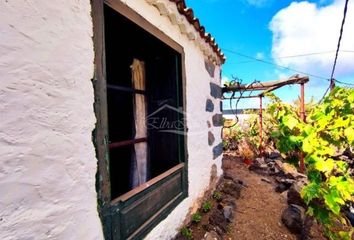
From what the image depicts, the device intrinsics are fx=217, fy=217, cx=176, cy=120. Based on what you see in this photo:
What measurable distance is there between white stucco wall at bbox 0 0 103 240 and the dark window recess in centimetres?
116

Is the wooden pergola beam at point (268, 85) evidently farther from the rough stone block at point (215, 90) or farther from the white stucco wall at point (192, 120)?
the white stucco wall at point (192, 120)

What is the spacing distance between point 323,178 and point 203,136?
1533 mm

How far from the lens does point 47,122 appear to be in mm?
1032

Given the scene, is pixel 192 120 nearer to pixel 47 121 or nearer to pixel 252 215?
pixel 252 215

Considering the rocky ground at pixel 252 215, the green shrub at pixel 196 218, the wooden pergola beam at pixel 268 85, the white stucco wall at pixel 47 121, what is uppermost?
the wooden pergola beam at pixel 268 85

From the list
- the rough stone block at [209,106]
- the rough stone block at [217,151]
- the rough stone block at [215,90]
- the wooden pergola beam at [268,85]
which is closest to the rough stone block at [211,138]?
the rough stone block at [217,151]

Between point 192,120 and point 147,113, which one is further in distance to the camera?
point 192,120

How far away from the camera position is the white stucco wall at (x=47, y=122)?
2.90 ft

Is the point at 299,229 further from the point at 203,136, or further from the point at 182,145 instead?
the point at 182,145

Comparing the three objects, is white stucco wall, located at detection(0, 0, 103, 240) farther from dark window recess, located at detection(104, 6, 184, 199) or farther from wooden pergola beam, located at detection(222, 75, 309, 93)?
wooden pergola beam, located at detection(222, 75, 309, 93)

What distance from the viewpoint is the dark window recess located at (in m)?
2.45

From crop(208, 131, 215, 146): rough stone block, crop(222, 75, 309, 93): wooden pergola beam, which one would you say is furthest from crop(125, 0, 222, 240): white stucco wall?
crop(222, 75, 309, 93): wooden pergola beam

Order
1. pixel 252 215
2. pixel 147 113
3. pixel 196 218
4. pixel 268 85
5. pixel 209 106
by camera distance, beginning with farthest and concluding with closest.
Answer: pixel 268 85 < pixel 209 106 < pixel 252 215 < pixel 196 218 < pixel 147 113

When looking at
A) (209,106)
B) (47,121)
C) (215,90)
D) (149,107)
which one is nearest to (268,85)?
(215,90)
